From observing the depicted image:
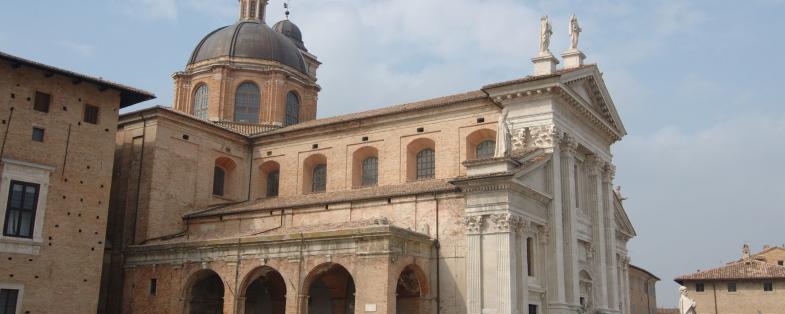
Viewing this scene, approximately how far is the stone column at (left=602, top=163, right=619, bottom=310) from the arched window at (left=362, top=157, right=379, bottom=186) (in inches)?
328

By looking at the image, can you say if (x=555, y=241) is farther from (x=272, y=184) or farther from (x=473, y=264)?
(x=272, y=184)

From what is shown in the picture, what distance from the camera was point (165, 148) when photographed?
27969 mm

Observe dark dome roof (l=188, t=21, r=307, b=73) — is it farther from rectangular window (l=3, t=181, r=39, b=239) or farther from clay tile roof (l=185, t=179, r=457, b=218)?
rectangular window (l=3, t=181, r=39, b=239)

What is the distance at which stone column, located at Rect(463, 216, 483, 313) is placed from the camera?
2147cm

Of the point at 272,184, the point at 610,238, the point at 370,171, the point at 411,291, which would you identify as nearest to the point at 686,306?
the point at 411,291

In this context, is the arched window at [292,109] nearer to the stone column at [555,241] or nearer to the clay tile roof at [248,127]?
the clay tile roof at [248,127]

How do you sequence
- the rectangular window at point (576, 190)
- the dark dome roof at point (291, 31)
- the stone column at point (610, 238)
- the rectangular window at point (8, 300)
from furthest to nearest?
the dark dome roof at point (291, 31) → the stone column at point (610, 238) → the rectangular window at point (576, 190) → the rectangular window at point (8, 300)

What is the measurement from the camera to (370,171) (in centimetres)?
2845

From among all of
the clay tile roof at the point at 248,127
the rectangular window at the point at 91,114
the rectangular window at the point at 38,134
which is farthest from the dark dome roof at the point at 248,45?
the rectangular window at the point at 38,134

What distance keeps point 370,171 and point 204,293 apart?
7.34m

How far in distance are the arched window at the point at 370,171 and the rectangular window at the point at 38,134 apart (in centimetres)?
1103

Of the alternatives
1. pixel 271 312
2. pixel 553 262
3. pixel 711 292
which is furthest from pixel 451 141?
pixel 711 292

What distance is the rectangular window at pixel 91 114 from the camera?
23.7 metres

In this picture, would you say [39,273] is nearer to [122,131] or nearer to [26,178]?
[26,178]
